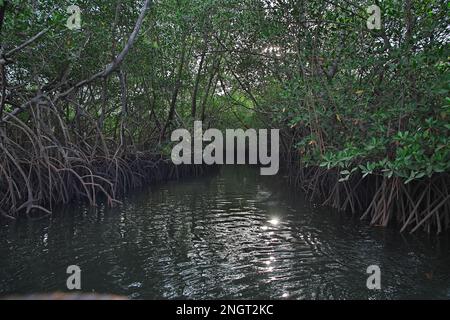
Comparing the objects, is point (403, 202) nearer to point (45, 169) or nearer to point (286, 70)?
point (286, 70)

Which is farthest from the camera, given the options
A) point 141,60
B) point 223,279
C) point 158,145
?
point 158,145

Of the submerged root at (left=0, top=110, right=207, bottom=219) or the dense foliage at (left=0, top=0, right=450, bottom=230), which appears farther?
the submerged root at (left=0, top=110, right=207, bottom=219)

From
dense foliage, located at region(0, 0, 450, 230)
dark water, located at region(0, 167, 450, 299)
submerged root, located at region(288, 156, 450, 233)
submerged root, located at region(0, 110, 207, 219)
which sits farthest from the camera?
submerged root, located at region(0, 110, 207, 219)

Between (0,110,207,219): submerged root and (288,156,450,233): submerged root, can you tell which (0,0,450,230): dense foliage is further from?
(288,156,450,233): submerged root

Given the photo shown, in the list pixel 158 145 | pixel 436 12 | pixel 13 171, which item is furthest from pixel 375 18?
pixel 158 145

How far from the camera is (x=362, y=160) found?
551cm

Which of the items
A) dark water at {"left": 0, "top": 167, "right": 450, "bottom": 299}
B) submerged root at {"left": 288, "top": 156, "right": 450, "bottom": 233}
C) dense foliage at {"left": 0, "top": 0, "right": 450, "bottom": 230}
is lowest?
dark water at {"left": 0, "top": 167, "right": 450, "bottom": 299}

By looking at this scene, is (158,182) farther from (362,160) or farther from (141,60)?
(362,160)

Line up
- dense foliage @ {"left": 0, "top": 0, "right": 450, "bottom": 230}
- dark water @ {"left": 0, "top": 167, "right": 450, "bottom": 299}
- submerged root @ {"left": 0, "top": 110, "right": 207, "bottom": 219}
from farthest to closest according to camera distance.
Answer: submerged root @ {"left": 0, "top": 110, "right": 207, "bottom": 219}, dense foliage @ {"left": 0, "top": 0, "right": 450, "bottom": 230}, dark water @ {"left": 0, "top": 167, "right": 450, "bottom": 299}

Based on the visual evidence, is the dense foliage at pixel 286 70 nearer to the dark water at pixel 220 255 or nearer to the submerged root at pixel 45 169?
the submerged root at pixel 45 169

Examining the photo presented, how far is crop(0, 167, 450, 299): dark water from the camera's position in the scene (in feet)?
11.8

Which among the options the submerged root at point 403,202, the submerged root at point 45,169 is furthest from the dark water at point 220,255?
the submerged root at point 45,169

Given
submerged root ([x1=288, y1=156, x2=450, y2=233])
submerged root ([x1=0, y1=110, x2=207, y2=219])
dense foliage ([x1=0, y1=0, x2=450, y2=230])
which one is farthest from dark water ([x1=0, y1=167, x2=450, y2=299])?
dense foliage ([x1=0, y1=0, x2=450, y2=230])

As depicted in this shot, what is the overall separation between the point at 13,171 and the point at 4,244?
6.79ft
